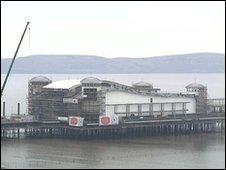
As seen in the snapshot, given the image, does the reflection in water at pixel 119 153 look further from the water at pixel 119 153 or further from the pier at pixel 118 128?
the pier at pixel 118 128

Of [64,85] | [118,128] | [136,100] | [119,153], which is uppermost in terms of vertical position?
[64,85]

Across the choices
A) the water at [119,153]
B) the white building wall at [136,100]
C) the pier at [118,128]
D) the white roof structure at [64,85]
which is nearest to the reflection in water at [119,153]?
the water at [119,153]

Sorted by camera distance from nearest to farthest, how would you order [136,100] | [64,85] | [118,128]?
[118,128]
[136,100]
[64,85]

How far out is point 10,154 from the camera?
56.1 metres

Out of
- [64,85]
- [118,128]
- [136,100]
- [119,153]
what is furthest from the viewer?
[64,85]

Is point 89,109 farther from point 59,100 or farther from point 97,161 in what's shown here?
point 97,161

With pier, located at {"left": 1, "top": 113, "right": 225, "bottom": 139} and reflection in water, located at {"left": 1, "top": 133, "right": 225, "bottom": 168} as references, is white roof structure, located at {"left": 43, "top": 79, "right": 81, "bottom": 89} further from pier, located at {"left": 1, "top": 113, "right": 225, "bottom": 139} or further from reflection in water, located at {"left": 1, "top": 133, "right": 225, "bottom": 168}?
reflection in water, located at {"left": 1, "top": 133, "right": 225, "bottom": 168}

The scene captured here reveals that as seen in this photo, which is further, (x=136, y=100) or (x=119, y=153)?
(x=136, y=100)

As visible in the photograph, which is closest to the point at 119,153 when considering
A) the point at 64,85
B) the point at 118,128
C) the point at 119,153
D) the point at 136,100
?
the point at 119,153

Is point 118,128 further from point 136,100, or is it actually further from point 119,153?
point 119,153

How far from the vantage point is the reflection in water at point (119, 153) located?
50188 millimetres

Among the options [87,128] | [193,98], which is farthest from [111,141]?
[193,98]

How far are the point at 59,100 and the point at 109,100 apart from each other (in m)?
6.22

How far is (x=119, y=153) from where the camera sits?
56469 mm
